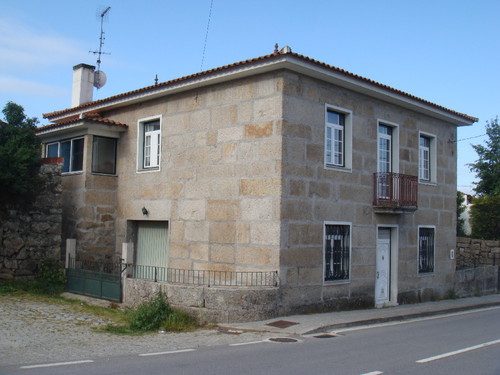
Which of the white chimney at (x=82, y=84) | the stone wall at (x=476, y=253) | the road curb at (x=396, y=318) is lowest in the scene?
the road curb at (x=396, y=318)

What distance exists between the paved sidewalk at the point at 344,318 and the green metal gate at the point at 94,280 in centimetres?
378

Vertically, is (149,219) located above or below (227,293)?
above

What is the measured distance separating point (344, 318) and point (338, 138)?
187 inches

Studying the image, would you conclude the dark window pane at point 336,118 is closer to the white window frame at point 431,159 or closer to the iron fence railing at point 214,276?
the white window frame at point 431,159

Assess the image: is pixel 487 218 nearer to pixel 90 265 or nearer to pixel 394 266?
pixel 394 266

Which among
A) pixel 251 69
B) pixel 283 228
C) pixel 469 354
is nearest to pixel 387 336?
pixel 469 354

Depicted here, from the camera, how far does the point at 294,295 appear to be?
506 inches

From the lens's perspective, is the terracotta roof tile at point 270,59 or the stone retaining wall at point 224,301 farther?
the terracotta roof tile at point 270,59

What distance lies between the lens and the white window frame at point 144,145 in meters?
16.2

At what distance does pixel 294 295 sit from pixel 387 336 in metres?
2.59

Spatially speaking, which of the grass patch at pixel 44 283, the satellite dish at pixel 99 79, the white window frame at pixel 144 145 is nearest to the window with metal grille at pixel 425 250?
the white window frame at pixel 144 145

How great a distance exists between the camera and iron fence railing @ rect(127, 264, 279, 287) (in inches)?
496

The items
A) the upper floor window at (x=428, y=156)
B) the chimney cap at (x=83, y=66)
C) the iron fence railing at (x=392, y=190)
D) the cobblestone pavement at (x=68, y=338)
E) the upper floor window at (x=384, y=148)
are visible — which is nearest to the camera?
the cobblestone pavement at (x=68, y=338)

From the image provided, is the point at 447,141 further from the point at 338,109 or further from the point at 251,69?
the point at 251,69
